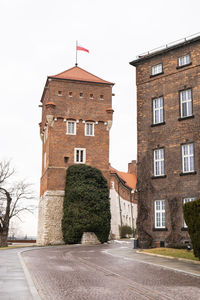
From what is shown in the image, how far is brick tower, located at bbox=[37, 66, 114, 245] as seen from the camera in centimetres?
4553

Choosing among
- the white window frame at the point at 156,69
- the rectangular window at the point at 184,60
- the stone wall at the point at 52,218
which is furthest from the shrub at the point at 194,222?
the stone wall at the point at 52,218

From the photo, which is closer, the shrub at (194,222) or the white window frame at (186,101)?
the shrub at (194,222)

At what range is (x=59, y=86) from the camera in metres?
48.2

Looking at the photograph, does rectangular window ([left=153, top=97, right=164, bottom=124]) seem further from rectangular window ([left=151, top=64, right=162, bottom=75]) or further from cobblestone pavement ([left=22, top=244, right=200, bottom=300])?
cobblestone pavement ([left=22, top=244, right=200, bottom=300])

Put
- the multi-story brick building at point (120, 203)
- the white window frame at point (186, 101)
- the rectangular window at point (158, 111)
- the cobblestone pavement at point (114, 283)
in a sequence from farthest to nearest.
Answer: the multi-story brick building at point (120, 203) → the rectangular window at point (158, 111) → the white window frame at point (186, 101) → the cobblestone pavement at point (114, 283)

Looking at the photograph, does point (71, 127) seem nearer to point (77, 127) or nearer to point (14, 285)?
point (77, 127)

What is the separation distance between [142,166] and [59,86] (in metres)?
23.0

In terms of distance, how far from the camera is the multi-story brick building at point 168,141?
2584cm

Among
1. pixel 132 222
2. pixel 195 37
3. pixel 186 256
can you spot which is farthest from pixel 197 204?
pixel 132 222

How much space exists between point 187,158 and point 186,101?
3963 mm

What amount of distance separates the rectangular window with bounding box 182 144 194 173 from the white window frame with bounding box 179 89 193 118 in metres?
2.20

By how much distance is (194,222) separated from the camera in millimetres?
17312

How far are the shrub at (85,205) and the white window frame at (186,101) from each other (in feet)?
61.3

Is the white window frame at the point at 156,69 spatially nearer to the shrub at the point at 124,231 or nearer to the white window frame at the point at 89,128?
the white window frame at the point at 89,128
